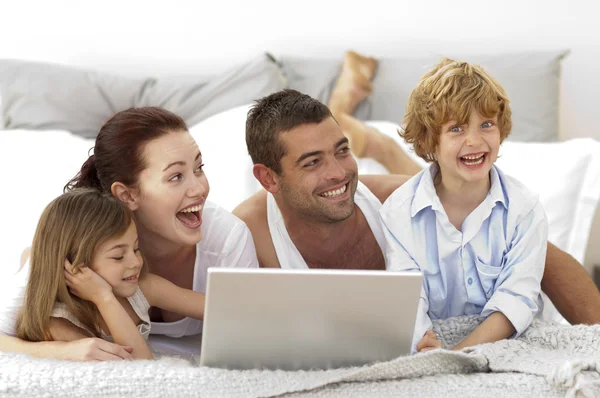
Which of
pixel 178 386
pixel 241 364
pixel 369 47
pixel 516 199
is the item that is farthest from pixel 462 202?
pixel 369 47

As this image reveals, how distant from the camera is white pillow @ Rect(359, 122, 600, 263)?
2.20m

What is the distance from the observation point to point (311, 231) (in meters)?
1.74

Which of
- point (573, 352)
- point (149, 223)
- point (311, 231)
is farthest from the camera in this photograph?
point (311, 231)

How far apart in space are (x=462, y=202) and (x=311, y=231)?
348 mm

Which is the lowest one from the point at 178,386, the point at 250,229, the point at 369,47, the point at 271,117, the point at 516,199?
the point at 178,386

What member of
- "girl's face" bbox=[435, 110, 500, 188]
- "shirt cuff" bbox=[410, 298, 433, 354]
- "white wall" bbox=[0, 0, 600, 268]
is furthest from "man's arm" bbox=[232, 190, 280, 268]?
"white wall" bbox=[0, 0, 600, 268]

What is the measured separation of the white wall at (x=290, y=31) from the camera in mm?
2805

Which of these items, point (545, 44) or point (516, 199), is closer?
point (516, 199)

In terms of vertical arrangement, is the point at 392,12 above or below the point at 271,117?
above

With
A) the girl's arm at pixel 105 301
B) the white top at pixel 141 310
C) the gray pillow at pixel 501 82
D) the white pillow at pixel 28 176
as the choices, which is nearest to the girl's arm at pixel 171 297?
the white top at pixel 141 310

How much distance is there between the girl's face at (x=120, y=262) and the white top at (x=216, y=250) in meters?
0.19

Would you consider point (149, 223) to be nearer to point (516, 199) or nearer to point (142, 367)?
point (142, 367)

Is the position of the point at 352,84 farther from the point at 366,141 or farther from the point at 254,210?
the point at 254,210

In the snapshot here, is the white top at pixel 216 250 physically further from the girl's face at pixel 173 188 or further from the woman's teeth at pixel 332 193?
the woman's teeth at pixel 332 193
